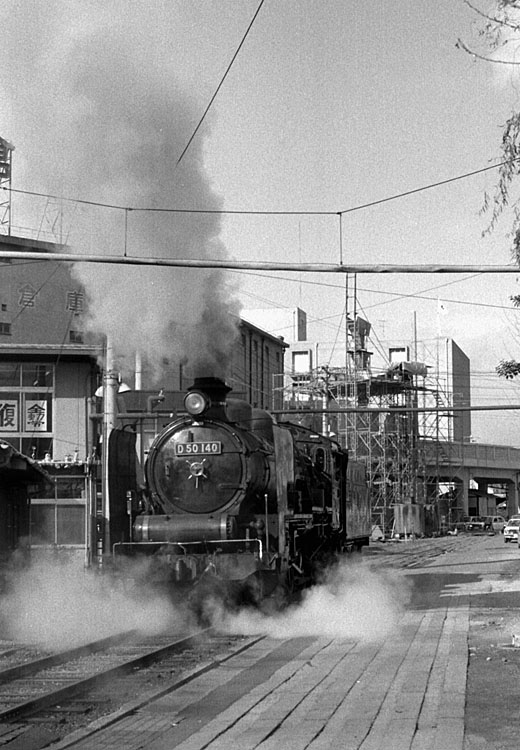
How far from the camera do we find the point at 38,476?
1542cm

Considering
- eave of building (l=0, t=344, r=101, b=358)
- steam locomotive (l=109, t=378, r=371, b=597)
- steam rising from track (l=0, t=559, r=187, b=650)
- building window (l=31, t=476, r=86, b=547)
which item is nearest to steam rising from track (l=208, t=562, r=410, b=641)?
steam locomotive (l=109, t=378, r=371, b=597)

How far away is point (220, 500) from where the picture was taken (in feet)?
46.0

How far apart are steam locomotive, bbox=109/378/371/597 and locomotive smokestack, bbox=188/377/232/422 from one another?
0.6 inches

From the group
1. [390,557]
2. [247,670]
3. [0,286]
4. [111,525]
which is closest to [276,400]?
[0,286]

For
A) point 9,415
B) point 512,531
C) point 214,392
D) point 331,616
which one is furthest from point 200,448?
point 512,531

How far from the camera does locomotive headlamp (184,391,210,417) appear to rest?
14151mm

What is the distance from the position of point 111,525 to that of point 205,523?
1.46 m

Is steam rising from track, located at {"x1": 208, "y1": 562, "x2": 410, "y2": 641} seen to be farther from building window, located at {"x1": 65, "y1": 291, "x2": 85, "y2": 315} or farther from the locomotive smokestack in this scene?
building window, located at {"x1": 65, "y1": 291, "x2": 85, "y2": 315}

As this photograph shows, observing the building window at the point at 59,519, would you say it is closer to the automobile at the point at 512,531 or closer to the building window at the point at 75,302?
the building window at the point at 75,302

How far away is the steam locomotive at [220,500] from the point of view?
44.0 ft

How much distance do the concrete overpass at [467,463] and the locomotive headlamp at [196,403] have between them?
51.0 m

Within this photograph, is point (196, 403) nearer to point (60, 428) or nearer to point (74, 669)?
point (74, 669)

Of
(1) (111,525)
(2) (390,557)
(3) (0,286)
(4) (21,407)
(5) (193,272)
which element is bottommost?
(2) (390,557)

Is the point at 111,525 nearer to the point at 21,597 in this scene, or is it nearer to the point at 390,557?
the point at 21,597
